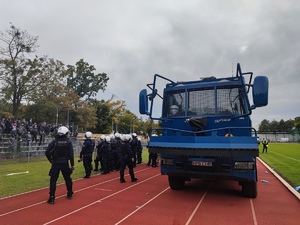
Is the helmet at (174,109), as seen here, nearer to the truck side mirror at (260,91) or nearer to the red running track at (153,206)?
the red running track at (153,206)

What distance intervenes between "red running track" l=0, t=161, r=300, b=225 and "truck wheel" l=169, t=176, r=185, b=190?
245 mm

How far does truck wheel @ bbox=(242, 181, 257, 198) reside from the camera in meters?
7.77

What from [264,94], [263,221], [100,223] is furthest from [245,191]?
[100,223]

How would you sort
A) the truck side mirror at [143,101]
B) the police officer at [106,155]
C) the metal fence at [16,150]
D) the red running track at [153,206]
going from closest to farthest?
the red running track at [153,206], the truck side mirror at [143,101], the police officer at [106,155], the metal fence at [16,150]

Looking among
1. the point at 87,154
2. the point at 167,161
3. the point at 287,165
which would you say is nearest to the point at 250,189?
the point at 167,161

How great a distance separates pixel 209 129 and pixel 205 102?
33.7 inches

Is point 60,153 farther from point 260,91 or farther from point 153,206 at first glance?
point 260,91

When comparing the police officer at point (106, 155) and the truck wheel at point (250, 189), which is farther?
the police officer at point (106, 155)

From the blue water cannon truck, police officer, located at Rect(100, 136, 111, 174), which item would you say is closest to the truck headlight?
the blue water cannon truck

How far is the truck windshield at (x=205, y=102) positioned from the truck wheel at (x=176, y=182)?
2092 millimetres

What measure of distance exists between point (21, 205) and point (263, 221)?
18.9 ft

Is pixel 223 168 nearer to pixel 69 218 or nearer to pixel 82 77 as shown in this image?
pixel 69 218

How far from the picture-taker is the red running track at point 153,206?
584 centimetres

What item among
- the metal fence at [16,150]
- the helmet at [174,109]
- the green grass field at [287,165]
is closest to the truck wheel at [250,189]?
the helmet at [174,109]
